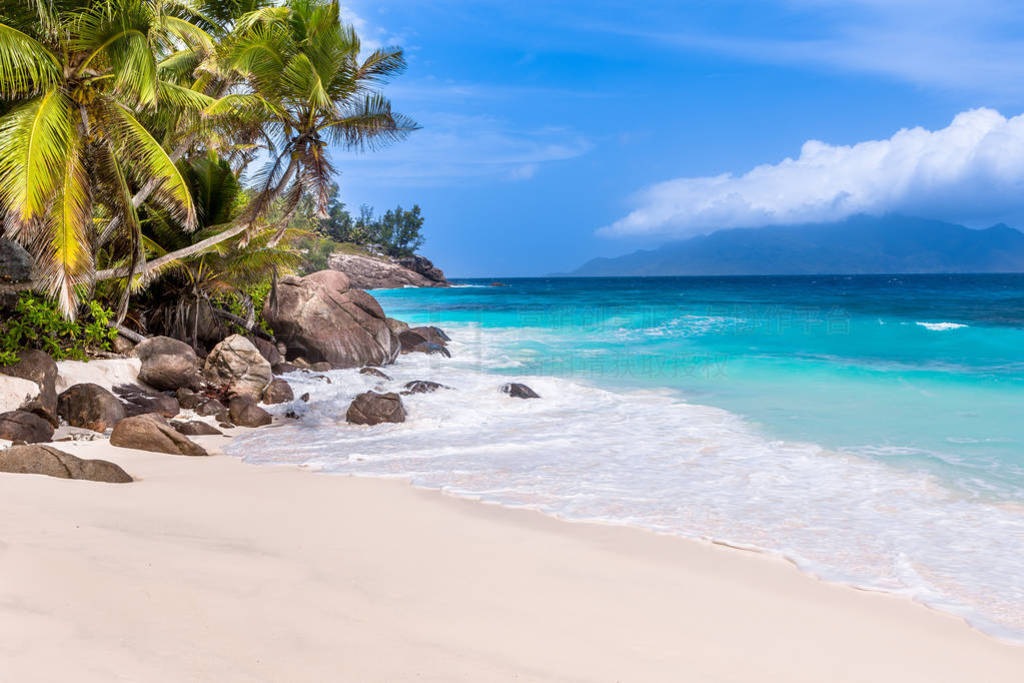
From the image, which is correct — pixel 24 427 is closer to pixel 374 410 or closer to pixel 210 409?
pixel 210 409

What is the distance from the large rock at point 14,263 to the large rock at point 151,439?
4.94 m

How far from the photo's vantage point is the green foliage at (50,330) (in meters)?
10.2

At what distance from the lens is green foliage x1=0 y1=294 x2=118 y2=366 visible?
1022 cm

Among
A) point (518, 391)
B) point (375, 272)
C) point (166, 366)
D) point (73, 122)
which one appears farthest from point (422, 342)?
point (375, 272)

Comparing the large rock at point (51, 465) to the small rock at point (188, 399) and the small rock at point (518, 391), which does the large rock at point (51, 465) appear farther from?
the small rock at point (518, 391)

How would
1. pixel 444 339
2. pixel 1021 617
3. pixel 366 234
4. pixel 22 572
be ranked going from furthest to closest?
pixel 366 234
pixel 444 339
pixel 1021 617
pixel 22 572

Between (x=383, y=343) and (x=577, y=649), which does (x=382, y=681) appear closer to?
(x=577, y=649)

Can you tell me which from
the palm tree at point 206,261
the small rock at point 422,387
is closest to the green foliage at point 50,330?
the palm tree at point 206,261

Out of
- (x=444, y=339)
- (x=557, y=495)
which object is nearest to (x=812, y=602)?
(x=557, y=495)

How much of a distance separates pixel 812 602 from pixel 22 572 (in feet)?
14.6

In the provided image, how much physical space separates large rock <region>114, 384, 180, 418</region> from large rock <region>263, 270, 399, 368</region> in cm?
428

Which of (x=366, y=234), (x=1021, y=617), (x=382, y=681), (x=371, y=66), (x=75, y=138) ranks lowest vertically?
(x=1021, y=617)

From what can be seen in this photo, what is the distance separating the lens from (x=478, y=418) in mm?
9742

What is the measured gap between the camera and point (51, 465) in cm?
538
